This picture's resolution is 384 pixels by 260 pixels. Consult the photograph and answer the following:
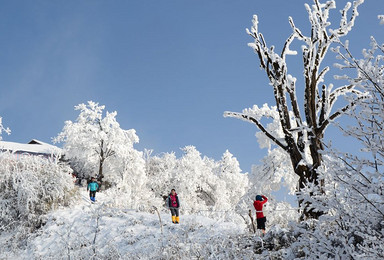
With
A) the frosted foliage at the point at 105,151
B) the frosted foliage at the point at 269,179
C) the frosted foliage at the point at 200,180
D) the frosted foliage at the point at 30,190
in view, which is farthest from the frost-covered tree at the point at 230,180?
the frosted foliage at the point at 30,190

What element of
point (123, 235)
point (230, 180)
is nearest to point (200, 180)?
point (230, 180)

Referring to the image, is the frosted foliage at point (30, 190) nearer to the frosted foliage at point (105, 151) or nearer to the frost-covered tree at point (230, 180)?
the frosted foliage at point (105, 151)

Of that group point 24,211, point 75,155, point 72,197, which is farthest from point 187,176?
point 24,211

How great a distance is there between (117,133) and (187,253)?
2714 cm

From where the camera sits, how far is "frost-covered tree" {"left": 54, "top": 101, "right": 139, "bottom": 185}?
33344 millimetres

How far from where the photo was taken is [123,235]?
12.3 m

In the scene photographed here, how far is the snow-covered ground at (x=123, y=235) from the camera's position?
9345 millimetres

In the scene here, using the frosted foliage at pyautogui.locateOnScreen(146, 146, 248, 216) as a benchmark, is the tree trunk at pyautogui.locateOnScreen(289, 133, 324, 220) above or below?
below

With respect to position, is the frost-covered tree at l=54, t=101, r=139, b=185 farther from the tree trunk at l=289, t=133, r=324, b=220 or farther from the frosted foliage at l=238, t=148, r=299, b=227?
the tree trunk at l=289, t=133, r=324, b=220

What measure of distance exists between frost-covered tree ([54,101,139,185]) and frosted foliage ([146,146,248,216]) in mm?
5688

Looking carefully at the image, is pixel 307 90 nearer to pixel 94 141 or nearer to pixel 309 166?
pixel 309 166

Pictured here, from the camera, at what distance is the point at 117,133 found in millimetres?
34281

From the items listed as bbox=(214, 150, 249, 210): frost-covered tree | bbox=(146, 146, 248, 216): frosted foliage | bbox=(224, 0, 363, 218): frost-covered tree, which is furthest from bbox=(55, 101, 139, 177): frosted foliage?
bbox=(224, 0, 363, 218): frost-covered tree

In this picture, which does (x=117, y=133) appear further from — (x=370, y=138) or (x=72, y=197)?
(x=370, y=138)
